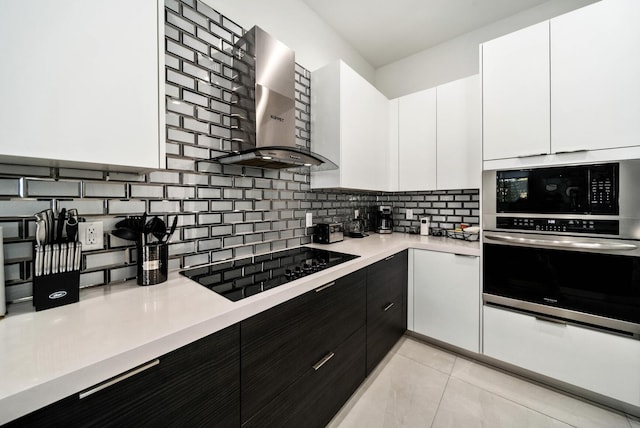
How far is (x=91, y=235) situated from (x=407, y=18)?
3.00 m

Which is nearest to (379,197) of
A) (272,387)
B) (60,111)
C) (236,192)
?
(236,192)

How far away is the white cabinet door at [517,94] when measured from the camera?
1.64m

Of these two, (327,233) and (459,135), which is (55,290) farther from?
(459,135)

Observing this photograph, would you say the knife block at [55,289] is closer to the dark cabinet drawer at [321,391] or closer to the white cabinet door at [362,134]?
the dark cabinet drawer at [321,391]

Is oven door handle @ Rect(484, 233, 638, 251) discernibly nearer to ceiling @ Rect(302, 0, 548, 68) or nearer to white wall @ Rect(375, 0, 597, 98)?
white wall @ Rect(375, 0, 597, 98)

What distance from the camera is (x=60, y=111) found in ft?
2.43

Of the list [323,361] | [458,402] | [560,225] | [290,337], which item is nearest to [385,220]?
[560,225]

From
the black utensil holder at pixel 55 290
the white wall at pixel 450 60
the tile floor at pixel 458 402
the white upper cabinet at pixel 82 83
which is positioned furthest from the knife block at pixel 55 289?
the white wall at pixel 450 60

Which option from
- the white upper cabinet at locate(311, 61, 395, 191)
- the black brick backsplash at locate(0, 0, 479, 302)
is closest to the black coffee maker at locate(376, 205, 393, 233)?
the white upper cabinet at locate(311, 61, 395, 191)

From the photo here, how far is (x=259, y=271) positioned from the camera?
1.34 meters

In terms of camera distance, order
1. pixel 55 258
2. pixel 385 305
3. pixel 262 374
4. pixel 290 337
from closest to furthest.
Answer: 1. pixel 55 258
2. pixel 262 374
3. pixel 290 337
4. pixel 385 305

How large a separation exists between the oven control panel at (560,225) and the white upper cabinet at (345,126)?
1.11 meters

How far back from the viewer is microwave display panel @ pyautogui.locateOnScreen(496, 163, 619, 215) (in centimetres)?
147

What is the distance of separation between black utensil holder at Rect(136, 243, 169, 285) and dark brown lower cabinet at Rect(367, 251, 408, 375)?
4.01 feet
